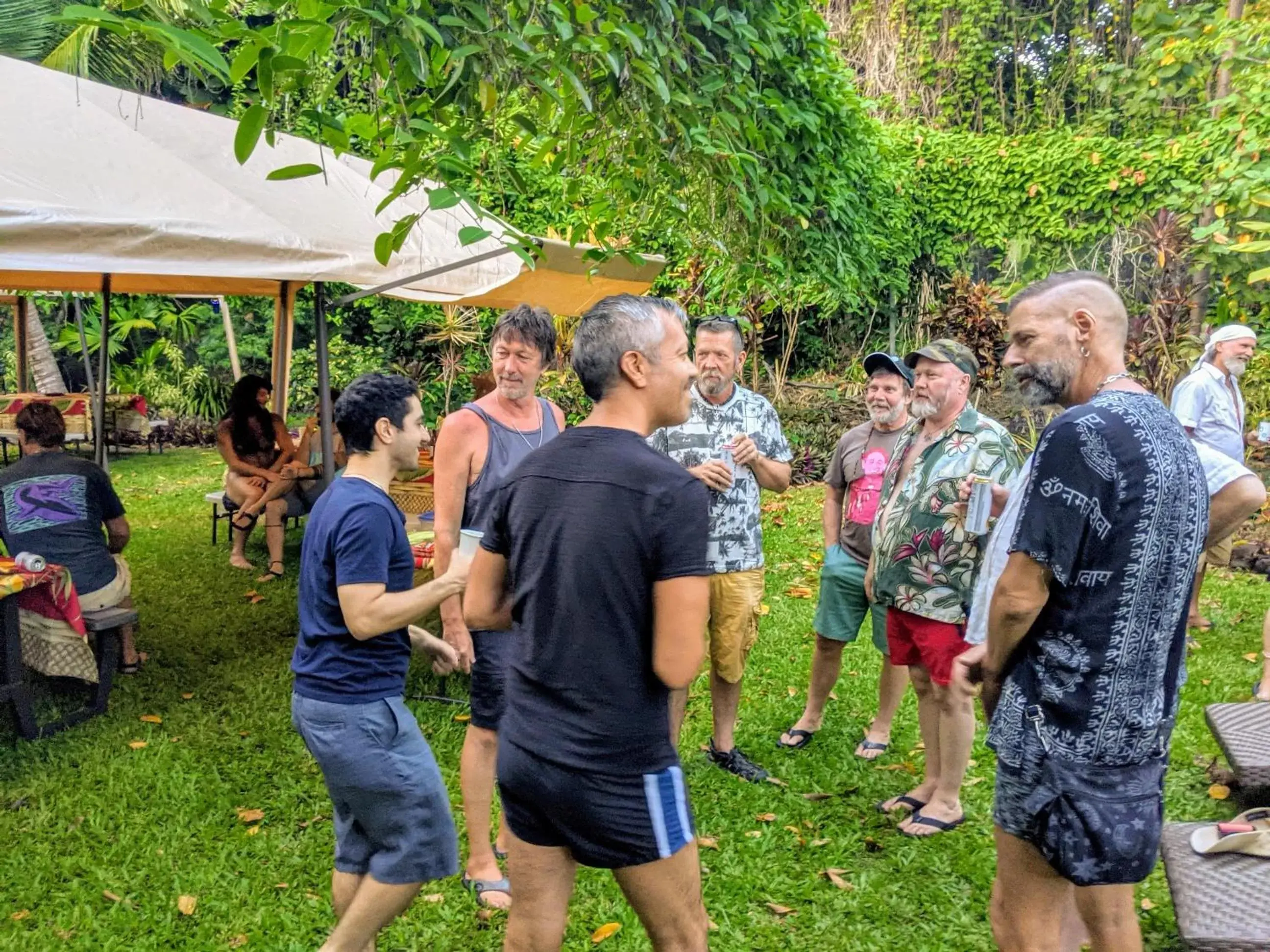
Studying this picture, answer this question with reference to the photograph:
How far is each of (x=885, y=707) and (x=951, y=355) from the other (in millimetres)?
1872

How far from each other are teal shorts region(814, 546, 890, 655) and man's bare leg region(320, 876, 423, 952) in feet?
7.96

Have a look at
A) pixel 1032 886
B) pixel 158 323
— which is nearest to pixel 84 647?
pixel 1032 886

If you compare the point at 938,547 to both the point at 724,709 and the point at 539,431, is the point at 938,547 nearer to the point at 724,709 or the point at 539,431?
the point at 724,709

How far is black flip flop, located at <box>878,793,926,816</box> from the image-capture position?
4.08 metres

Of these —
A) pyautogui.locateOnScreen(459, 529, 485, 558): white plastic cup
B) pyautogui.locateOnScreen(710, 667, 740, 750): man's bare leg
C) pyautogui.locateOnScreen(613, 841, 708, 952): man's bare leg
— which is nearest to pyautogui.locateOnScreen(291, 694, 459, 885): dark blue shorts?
pyautogui.locateOnScreen(459, 529, 485, 558): white plastic cup

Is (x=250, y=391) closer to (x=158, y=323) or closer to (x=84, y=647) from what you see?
(x=84, y=647)

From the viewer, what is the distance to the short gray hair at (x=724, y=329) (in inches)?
159

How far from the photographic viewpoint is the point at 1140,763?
2.19 metres

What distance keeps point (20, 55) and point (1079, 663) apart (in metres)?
16.1

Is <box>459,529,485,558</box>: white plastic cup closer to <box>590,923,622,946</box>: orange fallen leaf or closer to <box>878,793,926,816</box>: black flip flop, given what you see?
<box>590,923,622,946</box>: orange fallen leaf

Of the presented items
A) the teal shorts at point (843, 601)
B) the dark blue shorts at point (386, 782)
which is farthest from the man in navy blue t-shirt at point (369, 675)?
the teal shorts at point (843, 601)

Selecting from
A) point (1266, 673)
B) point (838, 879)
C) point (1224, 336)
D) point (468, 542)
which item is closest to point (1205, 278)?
point (1224, 336)

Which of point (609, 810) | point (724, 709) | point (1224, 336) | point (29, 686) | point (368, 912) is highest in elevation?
point (1224, 336)

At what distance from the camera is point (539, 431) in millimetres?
3523
